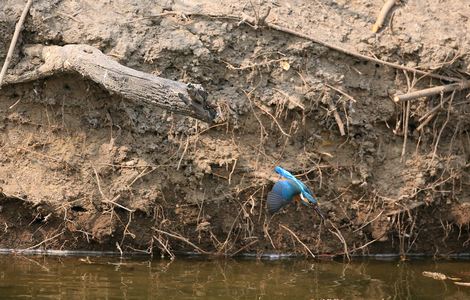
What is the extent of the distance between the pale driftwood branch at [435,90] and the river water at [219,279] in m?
1.37

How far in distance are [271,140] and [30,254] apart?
2.16 m

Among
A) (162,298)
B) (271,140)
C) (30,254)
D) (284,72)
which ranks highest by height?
(284,72)

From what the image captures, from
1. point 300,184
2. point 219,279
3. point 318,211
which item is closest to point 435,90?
point 318,211

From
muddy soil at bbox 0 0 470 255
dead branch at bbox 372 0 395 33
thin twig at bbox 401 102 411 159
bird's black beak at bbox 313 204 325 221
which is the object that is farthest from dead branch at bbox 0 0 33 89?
thin twig at bbox 401 102 411 159

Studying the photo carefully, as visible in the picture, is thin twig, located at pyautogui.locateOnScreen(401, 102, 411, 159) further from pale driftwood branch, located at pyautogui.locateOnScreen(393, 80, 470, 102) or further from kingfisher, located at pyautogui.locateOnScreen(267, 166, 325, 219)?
kingfisher, located at pyautogui.locateOnScreen(267, 166, 325, 219)

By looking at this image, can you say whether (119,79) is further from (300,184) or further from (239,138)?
(300,184)

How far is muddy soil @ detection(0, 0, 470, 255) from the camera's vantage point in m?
7.67

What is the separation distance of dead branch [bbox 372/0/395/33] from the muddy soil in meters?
0.06

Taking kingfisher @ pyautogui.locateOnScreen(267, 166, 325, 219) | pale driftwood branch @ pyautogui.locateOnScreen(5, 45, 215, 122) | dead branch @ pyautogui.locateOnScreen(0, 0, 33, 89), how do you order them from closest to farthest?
pale driftwood branch @ pyautogui.locateOnScreen(5, 45, 215, 122) → dead branch @ pyautogui.locateOnScreen(0, 0, 33, 89) → kingfisher @ pyautogui.locateOnScreen(267, 166, 325, 219)

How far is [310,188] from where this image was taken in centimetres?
797

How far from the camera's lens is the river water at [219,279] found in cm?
670

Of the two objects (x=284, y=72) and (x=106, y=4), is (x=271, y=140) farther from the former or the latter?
(x=106, y=4)

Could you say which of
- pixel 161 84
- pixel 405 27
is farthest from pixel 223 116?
pixel 405 27

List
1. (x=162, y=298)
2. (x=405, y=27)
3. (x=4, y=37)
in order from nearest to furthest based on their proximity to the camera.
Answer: (x=162, y=298), (x=4, y=37), (x=405, y=27)
